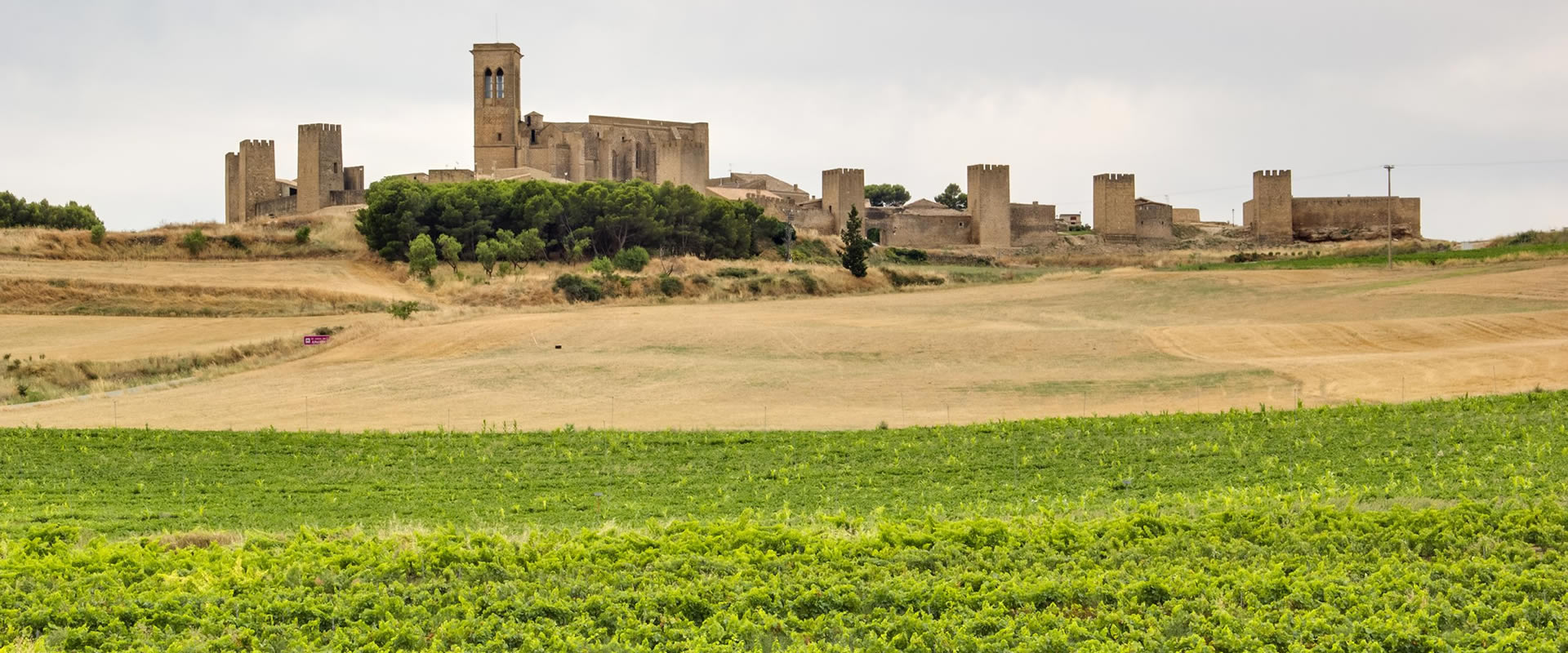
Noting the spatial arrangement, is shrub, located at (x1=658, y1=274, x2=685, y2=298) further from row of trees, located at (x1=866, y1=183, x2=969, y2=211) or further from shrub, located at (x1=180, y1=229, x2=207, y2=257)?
row of trees, located at (x1=866, y1=183, x2=969, y2=211)

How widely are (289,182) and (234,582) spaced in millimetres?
69168

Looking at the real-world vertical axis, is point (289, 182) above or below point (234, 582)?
above

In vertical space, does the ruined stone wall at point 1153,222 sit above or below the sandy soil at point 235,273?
above

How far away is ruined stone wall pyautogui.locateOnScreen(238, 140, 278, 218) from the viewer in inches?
2771

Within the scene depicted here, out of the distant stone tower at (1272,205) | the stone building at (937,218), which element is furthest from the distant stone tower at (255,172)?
the distant stone tower at (1272,205)

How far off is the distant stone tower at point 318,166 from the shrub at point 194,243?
12658mm

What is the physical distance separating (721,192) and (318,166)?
798 inches

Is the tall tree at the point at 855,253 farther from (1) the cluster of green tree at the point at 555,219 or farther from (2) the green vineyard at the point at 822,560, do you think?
(2) the green vineyard at the point at 822,560

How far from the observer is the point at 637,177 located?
244ft

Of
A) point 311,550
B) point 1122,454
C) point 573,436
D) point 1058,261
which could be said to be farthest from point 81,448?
point 1058,261

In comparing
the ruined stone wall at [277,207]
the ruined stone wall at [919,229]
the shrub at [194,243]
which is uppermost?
the ruined stone wall at [277,207]

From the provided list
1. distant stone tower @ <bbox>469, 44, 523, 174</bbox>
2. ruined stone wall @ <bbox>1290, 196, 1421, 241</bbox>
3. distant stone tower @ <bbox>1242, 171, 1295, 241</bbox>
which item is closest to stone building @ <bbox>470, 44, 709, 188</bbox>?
distant stone tower @ <bbox>469, 44, 523, 174</bbox>

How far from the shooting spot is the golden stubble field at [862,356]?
81.5ft

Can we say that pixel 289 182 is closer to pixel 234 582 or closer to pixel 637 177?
pixel 637 177
